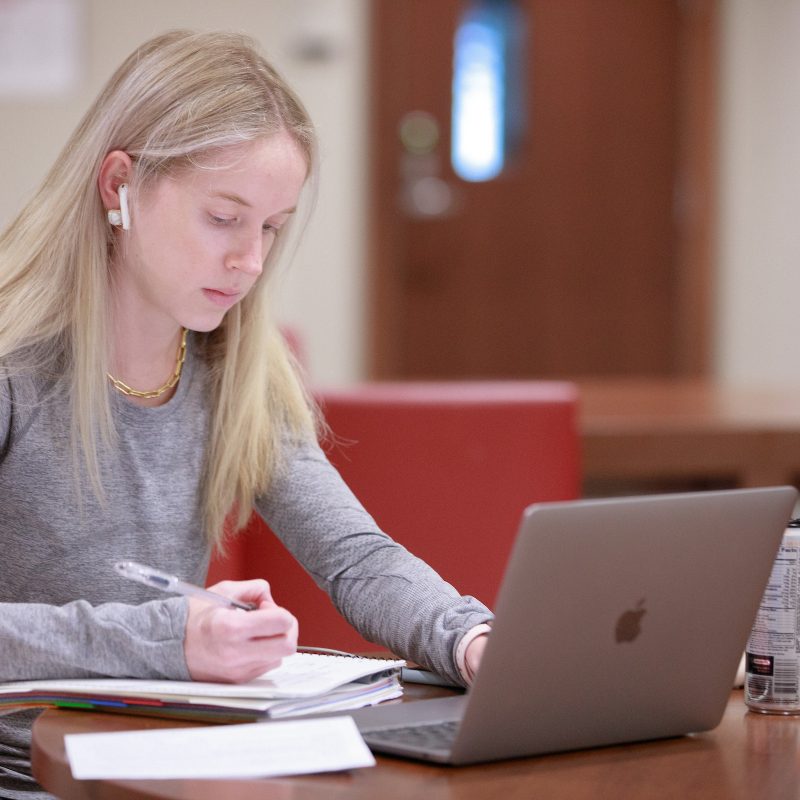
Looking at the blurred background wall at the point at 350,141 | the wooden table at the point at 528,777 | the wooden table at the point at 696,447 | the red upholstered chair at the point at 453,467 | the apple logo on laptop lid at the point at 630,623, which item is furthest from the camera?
the blurred background wall at the point at 350,141

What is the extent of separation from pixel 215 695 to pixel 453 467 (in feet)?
3.58

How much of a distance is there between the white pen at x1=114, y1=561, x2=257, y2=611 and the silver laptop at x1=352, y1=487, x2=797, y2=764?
0.49 feet

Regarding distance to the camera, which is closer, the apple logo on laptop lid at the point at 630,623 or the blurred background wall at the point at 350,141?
the apple logo on laptop lid at the point at 630,623

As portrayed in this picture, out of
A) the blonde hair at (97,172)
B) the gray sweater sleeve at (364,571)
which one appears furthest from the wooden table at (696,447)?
the blonde hair at (97,172)

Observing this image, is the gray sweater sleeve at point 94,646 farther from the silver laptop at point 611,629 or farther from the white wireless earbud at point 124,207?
the white wireless earbud at point 124,207

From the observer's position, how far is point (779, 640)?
1144 millimetres

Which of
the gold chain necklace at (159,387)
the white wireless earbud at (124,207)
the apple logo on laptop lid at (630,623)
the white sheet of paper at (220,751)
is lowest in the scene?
the white sheet of paper at (220,751)

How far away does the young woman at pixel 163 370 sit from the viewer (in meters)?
1.29

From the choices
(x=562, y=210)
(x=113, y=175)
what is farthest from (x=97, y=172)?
(x=562, y=210)

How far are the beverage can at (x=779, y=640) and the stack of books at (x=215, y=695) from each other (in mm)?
304

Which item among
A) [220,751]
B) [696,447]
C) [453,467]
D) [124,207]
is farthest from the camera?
[696,447]

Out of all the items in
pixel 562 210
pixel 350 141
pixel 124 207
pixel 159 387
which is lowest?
pixel 159 387

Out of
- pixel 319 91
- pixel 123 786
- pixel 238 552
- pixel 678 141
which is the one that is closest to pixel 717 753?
pixel 123 786

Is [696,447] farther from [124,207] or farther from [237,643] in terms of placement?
[237,643]
